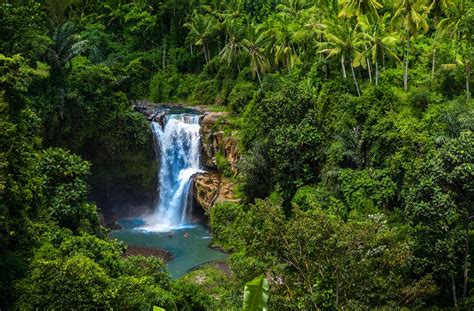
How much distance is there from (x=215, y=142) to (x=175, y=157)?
2.96m

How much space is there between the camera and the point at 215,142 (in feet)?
111

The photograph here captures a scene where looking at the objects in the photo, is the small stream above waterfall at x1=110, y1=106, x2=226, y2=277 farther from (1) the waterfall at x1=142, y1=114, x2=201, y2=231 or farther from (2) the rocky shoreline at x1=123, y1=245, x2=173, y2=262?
(2) the rocky shoreline at x1=123, y1=245, x2=173, y2=262

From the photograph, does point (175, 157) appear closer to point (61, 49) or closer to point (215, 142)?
point (215, 142)

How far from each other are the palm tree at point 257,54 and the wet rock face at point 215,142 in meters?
4.06

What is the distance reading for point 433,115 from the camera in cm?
2402

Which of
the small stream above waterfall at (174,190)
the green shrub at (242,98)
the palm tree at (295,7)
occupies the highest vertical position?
the palm tree at (295,7)

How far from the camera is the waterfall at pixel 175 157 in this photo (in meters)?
34.1

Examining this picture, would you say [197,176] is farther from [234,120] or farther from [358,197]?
[358,197]

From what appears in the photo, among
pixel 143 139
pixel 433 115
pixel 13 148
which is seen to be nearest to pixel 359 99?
pixel 433 115

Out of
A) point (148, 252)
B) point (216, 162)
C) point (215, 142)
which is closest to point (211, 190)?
point (216, 162)

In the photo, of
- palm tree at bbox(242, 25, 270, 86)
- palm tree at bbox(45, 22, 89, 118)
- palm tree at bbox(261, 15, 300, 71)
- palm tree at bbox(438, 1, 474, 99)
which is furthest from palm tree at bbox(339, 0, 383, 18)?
palm tree at bbox(45, 22, 89, 118)

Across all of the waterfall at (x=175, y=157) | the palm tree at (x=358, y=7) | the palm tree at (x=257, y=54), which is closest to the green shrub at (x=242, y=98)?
the palm tree at (x=257, y=54)

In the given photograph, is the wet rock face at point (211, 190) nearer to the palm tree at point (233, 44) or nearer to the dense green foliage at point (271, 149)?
the dense green foliage at point (271, 149)

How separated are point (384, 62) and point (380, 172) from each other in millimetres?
8360
